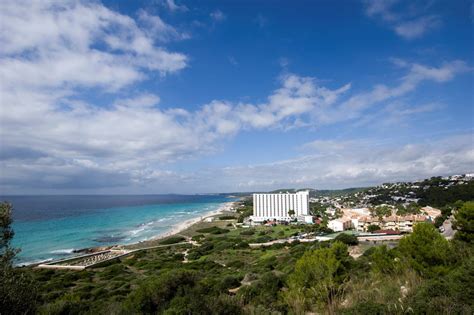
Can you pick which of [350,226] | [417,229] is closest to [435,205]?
[350,226]

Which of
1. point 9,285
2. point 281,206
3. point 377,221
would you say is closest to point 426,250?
point 9,285

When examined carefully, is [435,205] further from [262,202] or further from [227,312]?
[227,312]

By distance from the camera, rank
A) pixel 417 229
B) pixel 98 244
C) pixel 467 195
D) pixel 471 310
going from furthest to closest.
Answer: pixel 467 195 → pixel 98 244 → pixel 417 229 → pixel 471 310

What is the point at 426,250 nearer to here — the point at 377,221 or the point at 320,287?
the point at 320,287

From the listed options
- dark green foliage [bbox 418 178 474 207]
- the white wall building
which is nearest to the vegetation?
the white wall building

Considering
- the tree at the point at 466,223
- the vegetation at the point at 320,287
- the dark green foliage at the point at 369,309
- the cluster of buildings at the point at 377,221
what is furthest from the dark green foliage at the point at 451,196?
the dark green foliage at the point at 369,309
